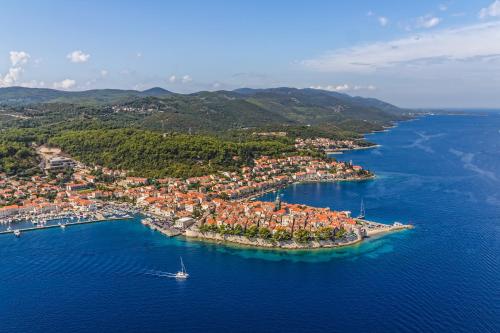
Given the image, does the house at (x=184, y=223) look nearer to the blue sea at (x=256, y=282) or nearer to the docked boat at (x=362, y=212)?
the blue sea at (x=256, y=282)

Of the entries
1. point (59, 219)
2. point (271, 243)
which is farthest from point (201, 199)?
point (271, 243)

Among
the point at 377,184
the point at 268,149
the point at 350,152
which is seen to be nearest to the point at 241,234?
the point at 377,184

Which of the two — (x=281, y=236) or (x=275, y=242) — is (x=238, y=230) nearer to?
(x=275, y=242)

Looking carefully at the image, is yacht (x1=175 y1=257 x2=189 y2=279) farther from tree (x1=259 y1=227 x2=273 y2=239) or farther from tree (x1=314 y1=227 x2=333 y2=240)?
tree (x1=314 y1=227 x2=333 y2=240)

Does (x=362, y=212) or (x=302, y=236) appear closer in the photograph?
(x=302, y=236)

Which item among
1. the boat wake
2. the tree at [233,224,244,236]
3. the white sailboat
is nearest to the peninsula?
the tree at [233,224,244,236]
